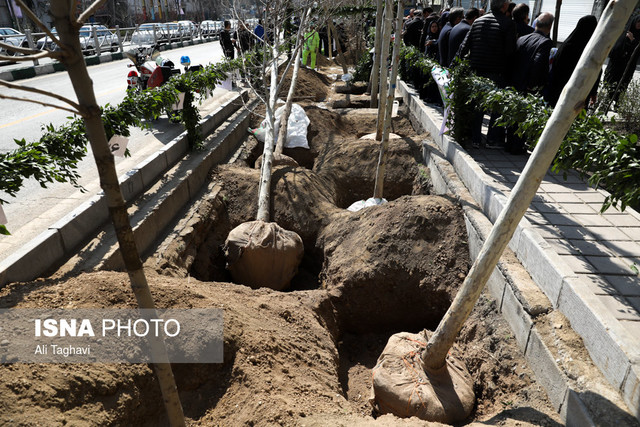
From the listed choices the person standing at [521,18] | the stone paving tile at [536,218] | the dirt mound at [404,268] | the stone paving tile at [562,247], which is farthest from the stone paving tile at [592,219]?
the person standing at [521,18]

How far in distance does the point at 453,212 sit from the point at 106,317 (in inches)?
144

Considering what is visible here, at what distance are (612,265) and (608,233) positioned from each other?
62cm

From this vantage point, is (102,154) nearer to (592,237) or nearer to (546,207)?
(592,237)

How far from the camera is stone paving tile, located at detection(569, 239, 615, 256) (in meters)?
3.74

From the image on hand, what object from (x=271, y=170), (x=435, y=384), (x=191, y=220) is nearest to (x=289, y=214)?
(x=271, y=170)

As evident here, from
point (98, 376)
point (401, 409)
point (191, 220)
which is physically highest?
point (98, 376)

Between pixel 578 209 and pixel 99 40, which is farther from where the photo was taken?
pixel 99 40

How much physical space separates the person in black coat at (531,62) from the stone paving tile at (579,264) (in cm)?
276

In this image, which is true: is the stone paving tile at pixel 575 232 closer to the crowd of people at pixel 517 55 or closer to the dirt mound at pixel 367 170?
the crowd of people at pixel 517 55

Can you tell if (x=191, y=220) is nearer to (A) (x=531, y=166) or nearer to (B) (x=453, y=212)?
(B) (x=453, y=212)

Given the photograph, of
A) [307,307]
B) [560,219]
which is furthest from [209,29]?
[560,219]

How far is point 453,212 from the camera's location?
5074 millimetres

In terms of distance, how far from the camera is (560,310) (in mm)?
3246

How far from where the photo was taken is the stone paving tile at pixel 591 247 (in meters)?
3.74
